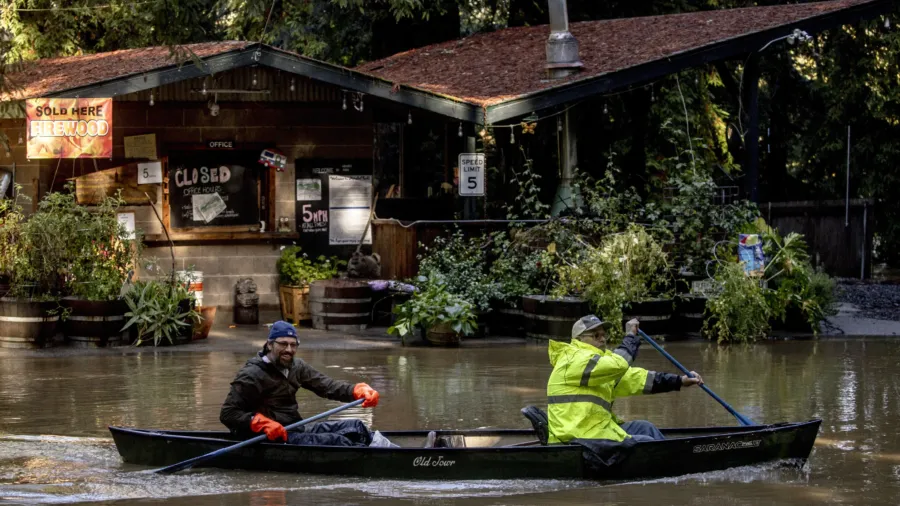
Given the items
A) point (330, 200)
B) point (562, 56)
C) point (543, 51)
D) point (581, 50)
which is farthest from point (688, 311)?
point (543, 51)

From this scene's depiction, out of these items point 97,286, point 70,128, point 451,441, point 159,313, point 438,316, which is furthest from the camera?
point 70,128

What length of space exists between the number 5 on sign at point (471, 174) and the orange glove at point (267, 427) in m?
9.84

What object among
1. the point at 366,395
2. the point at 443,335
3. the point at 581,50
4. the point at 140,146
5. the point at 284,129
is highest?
the point at 581,50

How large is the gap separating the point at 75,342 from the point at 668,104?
13.7 m

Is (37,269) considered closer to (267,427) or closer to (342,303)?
(342,303)

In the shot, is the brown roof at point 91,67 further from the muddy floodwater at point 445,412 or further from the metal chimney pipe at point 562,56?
the metal chimney pipe at point 562,56

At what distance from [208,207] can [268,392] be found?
9.96 m

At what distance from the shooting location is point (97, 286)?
1809 centimetres

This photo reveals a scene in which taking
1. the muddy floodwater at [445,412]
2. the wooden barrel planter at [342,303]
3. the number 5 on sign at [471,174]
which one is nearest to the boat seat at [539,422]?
the muddy floodwater at [445,412]

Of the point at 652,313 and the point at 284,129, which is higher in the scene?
the point at 284,129

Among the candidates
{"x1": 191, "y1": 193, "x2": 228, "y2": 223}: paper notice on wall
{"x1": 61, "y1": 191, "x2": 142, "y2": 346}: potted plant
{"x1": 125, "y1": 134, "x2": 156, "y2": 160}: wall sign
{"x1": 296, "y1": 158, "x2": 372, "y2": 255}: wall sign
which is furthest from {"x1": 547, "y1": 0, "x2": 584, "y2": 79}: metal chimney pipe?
{"x1": 61, "y1": 191, "x2": 142, "y2": 346}: potted plant

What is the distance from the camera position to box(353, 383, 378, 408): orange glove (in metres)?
11.1

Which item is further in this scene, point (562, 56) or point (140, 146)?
point (562, 56)

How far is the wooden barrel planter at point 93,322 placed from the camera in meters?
18.1
